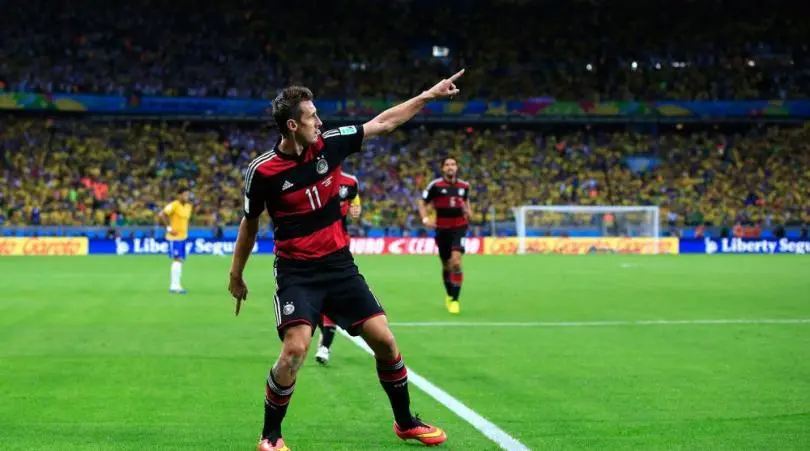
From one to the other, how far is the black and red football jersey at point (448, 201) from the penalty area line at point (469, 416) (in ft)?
24.0

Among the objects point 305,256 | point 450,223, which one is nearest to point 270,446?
point 305,256

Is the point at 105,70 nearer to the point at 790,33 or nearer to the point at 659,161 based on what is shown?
the point at 659,161

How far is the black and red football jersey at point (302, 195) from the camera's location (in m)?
6.56

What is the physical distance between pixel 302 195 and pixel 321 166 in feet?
0.78

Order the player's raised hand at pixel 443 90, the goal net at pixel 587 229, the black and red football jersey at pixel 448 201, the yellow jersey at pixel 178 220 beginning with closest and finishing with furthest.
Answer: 1. the player's raised hand at pixel 443 90
2. the black and red football jersey at pixel 448 201
3. the yellow jersey at pixel 178 220
4. the goal net at pixel 587 229

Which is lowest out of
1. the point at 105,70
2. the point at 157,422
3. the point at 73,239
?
the point at 73,239

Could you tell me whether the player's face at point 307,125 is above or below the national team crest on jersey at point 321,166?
above

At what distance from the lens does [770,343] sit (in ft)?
40.9

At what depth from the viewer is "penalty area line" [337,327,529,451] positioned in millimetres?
6637

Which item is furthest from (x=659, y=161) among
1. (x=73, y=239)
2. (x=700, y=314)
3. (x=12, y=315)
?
(x=12, y=315)

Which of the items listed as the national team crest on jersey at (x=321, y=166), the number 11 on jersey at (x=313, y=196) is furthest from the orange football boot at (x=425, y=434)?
the national team crest on jersey at (x=321, y=166)

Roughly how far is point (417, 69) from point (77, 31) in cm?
1860

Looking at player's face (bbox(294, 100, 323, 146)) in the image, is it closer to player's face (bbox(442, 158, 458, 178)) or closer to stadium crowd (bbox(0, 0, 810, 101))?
player's face (bbox(442, 158, 458, 178))

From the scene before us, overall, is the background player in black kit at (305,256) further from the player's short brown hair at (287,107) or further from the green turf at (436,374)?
the green turf at (436,374)
